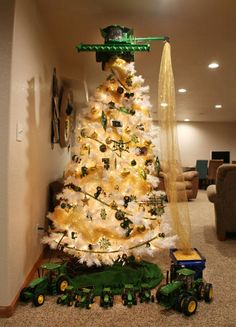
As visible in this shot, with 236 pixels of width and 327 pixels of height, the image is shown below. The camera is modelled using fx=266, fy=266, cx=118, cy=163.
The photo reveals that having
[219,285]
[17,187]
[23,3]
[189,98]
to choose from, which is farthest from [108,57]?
[189,98]

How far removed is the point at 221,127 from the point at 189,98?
14.8 feet

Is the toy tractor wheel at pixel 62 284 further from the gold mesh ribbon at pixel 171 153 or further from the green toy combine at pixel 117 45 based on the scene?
the green toy combine at pixel 117 45

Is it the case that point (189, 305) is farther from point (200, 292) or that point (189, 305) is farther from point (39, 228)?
point (39, 228)

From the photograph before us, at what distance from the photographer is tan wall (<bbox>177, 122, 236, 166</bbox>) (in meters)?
9.90

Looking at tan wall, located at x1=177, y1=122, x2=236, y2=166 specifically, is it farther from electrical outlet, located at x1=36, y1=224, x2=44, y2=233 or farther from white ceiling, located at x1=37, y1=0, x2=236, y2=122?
electrical outlet, located at x1=36, y1=224, x2=44, y2=233

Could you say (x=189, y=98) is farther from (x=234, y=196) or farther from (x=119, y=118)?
(x=119, y=118)

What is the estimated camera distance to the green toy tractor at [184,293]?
1.72 metres

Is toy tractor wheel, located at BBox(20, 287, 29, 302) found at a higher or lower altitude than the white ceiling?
lower

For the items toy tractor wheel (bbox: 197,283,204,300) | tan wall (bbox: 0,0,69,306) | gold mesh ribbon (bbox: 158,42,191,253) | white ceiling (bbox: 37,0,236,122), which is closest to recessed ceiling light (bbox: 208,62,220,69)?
white ceiling (bbox: 37,0,236,122)

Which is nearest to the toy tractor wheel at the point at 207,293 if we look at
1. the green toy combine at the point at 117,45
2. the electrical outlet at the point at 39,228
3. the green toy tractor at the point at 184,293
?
the green toy tractor at the point at 184,293

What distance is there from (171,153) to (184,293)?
1.00 meters

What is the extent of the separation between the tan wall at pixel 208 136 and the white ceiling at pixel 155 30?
18.0ft

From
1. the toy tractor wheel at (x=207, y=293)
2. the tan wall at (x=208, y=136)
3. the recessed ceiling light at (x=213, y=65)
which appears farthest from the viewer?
the tan wall at (x=208, y=136)

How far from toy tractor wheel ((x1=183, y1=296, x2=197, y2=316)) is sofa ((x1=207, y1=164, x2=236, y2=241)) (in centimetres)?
173
